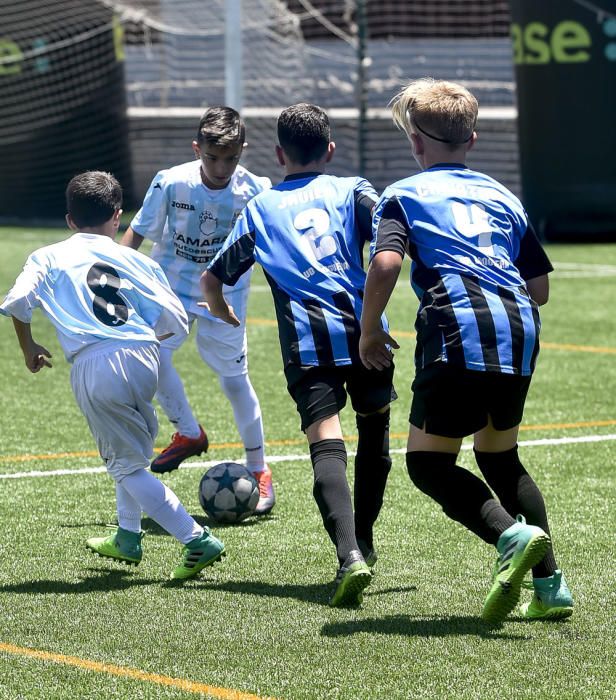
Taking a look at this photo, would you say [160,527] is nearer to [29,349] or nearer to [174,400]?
[174,400]

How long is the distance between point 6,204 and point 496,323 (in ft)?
70.8

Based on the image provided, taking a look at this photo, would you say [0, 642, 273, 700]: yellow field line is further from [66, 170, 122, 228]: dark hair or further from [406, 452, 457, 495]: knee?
[66, 170, 122, 228]: dark hair

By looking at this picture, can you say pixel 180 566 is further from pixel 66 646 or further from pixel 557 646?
pixel 557 646

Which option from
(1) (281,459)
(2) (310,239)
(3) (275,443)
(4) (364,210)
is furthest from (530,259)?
(3) (275,443)

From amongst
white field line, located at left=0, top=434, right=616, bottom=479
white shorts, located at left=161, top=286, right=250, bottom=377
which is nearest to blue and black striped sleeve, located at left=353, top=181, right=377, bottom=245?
white shorts, located at left=161, top=286, right=250, bottom=377

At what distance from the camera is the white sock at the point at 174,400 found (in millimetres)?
6203

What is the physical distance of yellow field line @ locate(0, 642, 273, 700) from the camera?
11.6ft

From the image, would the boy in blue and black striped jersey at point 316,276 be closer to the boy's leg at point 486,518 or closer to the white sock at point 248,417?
the boy's leg at point 486,518

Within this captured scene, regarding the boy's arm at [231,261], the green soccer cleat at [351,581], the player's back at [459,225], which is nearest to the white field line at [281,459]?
the boy's arm at [231,261]

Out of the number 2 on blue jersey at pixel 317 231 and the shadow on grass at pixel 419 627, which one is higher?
the number 2 on blue jersey at pixel 317 231

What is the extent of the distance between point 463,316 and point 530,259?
40 centimetres

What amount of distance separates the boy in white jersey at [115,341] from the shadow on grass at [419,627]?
749mm

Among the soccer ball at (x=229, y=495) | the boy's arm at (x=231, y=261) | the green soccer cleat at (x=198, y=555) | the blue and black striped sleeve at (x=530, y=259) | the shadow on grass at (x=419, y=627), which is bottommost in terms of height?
the soccer ball at (x=229, y=495)

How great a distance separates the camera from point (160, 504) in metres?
4.71
